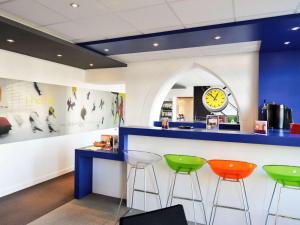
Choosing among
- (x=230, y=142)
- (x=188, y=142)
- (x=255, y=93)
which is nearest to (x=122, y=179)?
(x=188, y=142)

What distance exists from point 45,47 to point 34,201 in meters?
2.36

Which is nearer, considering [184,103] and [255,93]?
[255,93]

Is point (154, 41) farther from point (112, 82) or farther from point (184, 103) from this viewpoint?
point (184, 103)

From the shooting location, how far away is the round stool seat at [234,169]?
216 centimetres

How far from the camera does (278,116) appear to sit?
3.37 m

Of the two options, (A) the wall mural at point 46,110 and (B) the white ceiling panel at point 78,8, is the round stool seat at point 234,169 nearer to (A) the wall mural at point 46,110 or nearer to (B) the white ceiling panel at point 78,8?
(B) the white ceiling panel at point 78,8

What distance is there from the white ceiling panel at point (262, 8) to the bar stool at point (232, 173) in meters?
1.64

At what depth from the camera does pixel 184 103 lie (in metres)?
10.1

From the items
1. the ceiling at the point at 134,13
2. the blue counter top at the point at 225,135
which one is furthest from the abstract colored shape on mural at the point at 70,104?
the blue counter top at the point at 225,135

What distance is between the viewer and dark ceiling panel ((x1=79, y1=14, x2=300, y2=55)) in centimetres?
254

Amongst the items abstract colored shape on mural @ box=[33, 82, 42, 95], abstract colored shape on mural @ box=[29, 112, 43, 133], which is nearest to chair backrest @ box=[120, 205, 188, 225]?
abstract colored shape on mural @ box=[29, 112, 43, 133]

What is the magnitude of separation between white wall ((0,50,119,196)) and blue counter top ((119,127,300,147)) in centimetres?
193

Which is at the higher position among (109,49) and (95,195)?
(109,49)

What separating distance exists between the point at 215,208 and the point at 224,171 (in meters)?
→ 0.62
